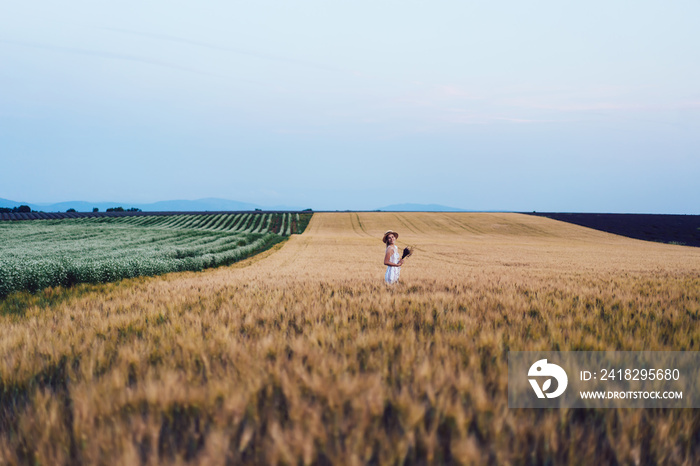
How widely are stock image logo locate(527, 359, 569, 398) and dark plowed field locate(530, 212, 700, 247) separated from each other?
6494cm

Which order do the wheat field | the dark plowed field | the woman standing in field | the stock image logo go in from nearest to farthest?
1. the wheat field
2. the stock image logo
3. the woman standing in field
4. the dark plowed field

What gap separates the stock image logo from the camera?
2.15 metres

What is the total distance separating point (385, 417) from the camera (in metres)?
1.89

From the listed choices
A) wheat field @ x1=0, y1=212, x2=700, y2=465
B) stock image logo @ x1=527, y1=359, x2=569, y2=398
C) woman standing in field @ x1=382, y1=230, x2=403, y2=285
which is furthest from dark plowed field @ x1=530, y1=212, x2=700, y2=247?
wheat field @ x1=0, y1=212, x2=700, y2=465

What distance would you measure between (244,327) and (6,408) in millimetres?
1841

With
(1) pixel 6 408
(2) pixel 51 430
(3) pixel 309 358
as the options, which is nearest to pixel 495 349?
(3) pixel 309 358

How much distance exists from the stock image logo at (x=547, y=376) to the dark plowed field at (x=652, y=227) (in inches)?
2557

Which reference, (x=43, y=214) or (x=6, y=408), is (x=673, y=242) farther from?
(x=43, y=214)

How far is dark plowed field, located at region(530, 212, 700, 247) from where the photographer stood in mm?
54062

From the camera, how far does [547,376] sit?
2320 mm

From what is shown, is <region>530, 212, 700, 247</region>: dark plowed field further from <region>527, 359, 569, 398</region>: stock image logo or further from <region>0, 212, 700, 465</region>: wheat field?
<region>0, 212, 700, 465</region>: wheat field

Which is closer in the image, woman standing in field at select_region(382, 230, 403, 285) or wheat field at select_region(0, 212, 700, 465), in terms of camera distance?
wheat field at select_region(0, 212, 700, 465)

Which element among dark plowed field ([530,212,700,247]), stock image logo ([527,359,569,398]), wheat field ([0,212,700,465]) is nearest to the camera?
wheat field ([0,212,700,465])

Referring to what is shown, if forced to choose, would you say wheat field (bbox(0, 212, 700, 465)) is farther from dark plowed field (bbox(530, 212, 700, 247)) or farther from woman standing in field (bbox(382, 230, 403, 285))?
dark plowed field (bbox(530, 212, 700, 247))
